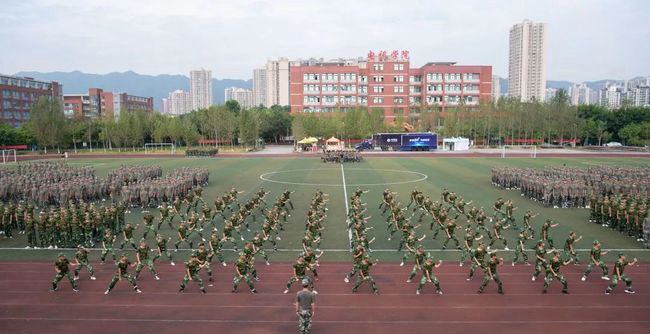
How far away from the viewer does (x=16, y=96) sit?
104 meters

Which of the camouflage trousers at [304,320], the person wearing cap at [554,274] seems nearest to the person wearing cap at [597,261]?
the person wearing cap at [554,274]

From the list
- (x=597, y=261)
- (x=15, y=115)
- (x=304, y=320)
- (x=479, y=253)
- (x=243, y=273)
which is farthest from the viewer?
(x=15, y=115)

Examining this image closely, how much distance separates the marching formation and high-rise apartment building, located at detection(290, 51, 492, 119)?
77.8 meters

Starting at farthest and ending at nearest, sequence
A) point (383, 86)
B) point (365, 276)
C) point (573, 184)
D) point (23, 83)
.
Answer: point (383, 86) < point (23, 83) < point (573, 184) < point (365, 276)

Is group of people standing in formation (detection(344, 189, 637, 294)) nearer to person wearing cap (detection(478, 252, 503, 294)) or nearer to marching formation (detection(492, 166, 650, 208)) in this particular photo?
person wearing cap (detection(478, 252, 503, 294))

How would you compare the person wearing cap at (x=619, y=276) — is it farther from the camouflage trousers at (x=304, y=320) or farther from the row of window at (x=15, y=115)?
the row of window at (x=15, y=115)

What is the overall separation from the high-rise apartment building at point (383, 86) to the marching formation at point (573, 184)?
77.8 metres

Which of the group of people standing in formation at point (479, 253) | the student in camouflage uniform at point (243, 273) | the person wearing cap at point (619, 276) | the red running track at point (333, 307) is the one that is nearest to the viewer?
the red running track at point (333, 307)

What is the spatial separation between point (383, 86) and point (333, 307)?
102793 mm

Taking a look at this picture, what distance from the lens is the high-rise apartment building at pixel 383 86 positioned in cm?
11212

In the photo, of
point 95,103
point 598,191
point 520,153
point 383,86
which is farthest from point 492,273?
point 95,103

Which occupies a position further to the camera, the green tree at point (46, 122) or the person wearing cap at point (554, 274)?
the green tree at point (46, 122)

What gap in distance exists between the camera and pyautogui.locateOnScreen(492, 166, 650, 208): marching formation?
1116 inches

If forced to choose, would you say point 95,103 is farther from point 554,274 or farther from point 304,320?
point 554,274
